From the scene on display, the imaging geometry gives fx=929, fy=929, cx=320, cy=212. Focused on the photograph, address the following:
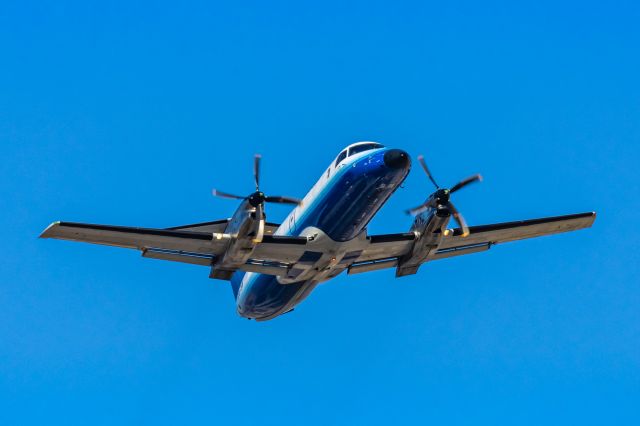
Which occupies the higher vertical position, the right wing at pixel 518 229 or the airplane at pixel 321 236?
the right wing at pixel 518 229

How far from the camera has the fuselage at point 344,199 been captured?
2605 cm

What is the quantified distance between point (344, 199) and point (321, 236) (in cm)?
154

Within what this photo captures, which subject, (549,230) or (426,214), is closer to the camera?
(426,214)

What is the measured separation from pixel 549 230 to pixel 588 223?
1368 millimetres

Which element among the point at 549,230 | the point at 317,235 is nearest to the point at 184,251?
the point at 317,235

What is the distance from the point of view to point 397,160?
84.1 ft

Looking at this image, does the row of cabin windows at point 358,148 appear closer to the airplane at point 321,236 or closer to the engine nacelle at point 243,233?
the airplane at point 321,236

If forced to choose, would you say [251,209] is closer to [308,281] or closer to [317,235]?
[317,235]

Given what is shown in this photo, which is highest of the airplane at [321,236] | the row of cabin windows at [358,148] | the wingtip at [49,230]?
the row of cabin windows at [358,148]

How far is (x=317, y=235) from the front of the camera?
91.5 ft

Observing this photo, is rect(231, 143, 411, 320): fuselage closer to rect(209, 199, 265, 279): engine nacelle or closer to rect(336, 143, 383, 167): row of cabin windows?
rect(336, 143, 383, 167): row of cabin windows

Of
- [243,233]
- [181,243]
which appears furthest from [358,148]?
[181,243]

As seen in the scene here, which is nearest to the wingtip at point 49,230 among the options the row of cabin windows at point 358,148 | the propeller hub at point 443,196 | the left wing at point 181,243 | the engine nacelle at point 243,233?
the left wing at point 181,243

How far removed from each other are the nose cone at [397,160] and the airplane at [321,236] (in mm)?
28
